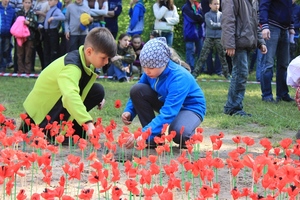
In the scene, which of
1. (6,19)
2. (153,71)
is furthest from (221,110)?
(6,19)

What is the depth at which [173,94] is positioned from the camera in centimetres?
544

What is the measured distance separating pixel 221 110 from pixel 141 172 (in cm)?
539

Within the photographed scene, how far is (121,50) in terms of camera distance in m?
13.3

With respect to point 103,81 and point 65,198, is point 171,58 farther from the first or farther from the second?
point 103,81

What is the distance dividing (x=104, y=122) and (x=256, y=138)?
5.89 ft

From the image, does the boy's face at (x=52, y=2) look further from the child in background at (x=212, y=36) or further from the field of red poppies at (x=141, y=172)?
the field of red poppies at (x=141, y=172)

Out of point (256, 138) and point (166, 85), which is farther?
point (256, 138)

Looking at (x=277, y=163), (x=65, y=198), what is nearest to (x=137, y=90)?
(x=277, y=163)

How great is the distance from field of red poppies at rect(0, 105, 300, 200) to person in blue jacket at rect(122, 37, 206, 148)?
268 mm

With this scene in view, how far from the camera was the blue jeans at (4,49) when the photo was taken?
14.7 meters

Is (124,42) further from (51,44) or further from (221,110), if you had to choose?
(221,110)

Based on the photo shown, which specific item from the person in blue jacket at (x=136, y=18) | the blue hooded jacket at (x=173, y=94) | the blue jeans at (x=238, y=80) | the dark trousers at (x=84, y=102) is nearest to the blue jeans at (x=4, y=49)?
the person in blue jacket at (x=136, y=18)

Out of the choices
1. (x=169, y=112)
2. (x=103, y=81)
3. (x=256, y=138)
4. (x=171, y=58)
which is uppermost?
(x=171, y=58)

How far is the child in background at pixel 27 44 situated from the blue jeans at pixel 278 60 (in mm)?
6460
